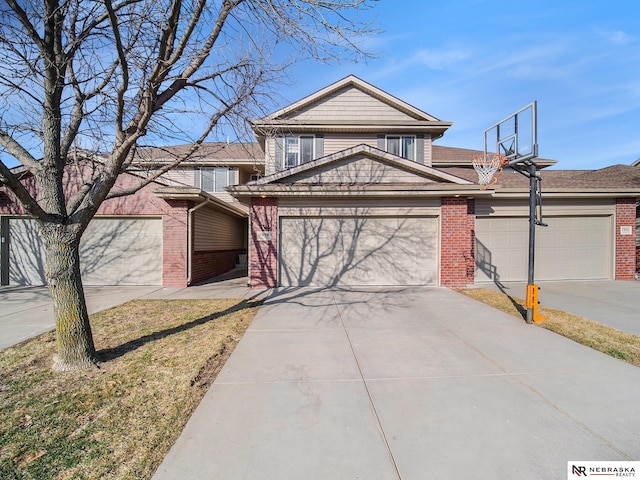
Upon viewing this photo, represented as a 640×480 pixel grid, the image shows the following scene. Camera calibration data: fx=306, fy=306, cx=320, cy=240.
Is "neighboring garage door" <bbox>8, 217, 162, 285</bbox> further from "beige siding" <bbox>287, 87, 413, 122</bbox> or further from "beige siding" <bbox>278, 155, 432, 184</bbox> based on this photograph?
"beige siding" <bbox>287, 87, 413, 122</bbox>

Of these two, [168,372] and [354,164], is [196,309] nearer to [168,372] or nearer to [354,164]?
[168,372]

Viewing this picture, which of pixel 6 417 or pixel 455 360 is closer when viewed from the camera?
pixel 6 417

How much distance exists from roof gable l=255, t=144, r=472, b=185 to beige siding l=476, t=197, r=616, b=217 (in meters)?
2.05

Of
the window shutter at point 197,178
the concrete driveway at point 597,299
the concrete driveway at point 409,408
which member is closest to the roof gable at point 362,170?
the concrete driveway at point 597,299

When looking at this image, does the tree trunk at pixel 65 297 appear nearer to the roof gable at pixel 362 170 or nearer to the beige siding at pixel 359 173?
the roof gable at pixel 362 170

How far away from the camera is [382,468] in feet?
7.63

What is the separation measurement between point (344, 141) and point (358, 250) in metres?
5.44

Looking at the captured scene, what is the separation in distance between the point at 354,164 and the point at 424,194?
7.81 ft

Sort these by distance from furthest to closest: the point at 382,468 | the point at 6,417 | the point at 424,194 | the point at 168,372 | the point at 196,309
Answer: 1. the point at 424,194
2. the point at 196,309
3. the point at 168,372
4. the point at 6,417
5. the point at 382,468

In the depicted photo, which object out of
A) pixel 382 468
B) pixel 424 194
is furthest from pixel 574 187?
pixel 382 468

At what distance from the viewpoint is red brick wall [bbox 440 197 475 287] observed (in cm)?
957

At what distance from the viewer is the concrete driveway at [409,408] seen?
93.4 inches

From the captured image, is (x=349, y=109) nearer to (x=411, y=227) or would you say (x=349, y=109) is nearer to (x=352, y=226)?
(x=352, y=226)

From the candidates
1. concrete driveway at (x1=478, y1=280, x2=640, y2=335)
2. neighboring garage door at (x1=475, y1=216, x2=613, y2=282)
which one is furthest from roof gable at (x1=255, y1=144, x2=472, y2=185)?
concrete driveway at (x1=478, y1=280, x2=640, y2=335)
